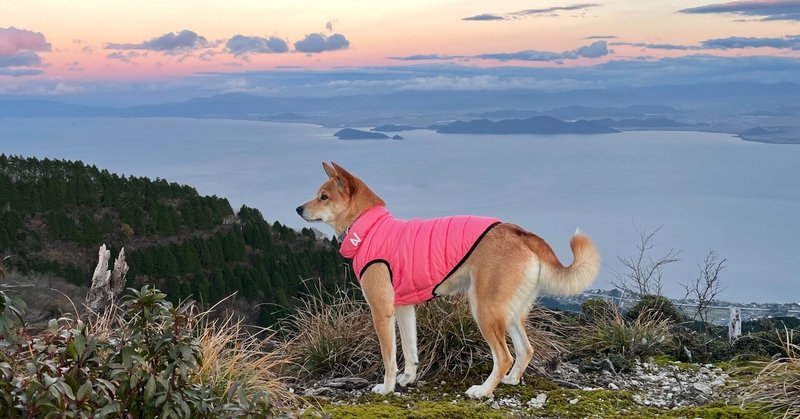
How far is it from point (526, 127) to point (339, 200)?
461 ft

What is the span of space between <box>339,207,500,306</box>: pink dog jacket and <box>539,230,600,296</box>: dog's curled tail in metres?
0.52

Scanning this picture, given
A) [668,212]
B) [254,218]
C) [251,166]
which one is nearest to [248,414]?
[254,218]

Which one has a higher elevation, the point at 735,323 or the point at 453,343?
the point at 453,343

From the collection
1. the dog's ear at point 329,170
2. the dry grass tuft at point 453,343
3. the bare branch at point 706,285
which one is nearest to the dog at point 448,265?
the dog's ear at point 329,170

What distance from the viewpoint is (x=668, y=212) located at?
109312mm

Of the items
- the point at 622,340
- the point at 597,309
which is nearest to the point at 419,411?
the point at 622,340

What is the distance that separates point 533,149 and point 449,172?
3288cm

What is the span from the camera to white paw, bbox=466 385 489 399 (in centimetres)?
580

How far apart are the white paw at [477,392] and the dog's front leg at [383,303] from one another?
0.60 meters

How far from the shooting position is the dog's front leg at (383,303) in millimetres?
5812

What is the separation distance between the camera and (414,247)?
5.80 metres

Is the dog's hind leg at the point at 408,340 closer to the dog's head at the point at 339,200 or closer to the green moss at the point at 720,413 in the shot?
the dog's head at the point at 339,200

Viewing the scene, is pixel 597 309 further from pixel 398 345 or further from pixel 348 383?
pixel 348 383

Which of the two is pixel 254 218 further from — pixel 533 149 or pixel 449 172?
pixel 533 149
